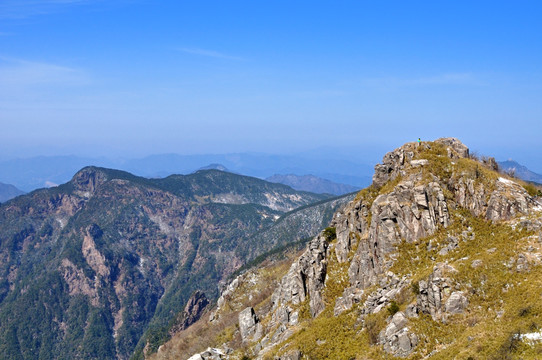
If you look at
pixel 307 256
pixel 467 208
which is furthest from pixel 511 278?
pixel 307 256

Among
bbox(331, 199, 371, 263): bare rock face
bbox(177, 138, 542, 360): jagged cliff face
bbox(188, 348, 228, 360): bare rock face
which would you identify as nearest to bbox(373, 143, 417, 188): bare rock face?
bbox(177, 138, 542, 360): jagged cliff face

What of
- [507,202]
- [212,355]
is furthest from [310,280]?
[507,202]

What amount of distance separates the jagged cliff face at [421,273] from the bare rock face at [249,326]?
3.08 feet

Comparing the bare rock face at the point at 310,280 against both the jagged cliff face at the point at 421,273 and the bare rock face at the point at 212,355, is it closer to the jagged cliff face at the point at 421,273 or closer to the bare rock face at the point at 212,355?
the jagged cliff face at the point at 421,273

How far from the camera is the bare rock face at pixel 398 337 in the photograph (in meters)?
56.2

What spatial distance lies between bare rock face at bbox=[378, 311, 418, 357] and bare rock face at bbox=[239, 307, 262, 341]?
3862 centimetres

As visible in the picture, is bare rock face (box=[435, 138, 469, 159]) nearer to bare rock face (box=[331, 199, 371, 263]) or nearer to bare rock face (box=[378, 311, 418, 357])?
bare rock face (box=[331, 199, 371, 263])

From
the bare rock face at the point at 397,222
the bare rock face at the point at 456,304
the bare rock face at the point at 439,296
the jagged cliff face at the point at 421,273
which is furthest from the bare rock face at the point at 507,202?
the bare rock face at the point at 456,304

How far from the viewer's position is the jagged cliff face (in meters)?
54.1

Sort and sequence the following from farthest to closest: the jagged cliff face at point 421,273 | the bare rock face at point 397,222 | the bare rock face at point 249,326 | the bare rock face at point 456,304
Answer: the bare rock face at point 249,326 → the bare rock face at point 397,222 → the bare rock face at point 456,304 → the jagged cliff face at point 421,273

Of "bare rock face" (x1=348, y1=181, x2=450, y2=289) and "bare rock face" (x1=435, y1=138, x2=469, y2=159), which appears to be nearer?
"bare rock face" (x1=348, y1=181, x2=450, y2=289)

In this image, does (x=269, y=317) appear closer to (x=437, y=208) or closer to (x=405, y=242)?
(x=405, y=242)

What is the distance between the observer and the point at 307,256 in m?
89.3

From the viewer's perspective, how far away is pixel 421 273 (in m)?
64.3
